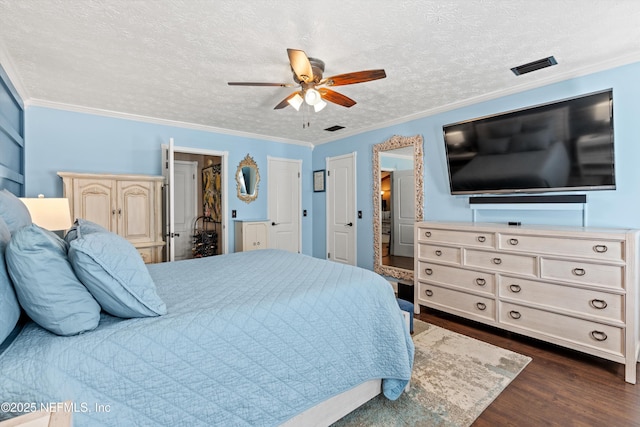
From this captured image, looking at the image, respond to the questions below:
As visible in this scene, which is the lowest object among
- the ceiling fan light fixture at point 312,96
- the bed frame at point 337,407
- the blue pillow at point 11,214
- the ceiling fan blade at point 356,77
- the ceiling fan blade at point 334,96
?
the bed frame at point 337,407

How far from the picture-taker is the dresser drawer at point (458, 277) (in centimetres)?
292

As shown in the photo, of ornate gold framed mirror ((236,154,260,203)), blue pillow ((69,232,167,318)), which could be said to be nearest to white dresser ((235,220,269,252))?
ornate gold framed mirror ((236,154,260,203))

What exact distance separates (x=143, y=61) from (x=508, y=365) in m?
3.82

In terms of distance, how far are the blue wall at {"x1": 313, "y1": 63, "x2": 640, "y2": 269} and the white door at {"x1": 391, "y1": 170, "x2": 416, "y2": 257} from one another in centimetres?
23

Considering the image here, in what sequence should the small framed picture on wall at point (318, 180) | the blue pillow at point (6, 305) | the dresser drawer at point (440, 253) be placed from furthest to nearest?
the small framed picture on wall at point (318, 180)
the dresser drawer at point (440, 253)
the blue pillow at point (6, 305)

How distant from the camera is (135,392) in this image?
111cm

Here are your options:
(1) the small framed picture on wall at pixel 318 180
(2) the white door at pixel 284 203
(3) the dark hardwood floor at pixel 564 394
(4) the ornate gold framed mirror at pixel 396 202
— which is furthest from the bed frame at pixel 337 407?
(1) the small framed picture on wall at pixel 318 180

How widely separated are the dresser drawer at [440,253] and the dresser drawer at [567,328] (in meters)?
0.58

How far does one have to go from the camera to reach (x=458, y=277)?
3.13m

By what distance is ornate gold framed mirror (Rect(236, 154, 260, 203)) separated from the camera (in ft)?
15.9

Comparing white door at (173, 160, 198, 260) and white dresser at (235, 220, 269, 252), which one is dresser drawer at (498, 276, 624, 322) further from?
white door at (173, 160, 198, 260)

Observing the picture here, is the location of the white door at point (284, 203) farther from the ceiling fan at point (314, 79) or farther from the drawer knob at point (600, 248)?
the drawer knob at point (600, 248)

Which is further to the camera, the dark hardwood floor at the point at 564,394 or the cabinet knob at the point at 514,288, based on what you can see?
the cabinet knob at the point at 514,288

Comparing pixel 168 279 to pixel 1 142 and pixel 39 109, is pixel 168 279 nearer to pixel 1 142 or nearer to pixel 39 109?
pixel 1 142
